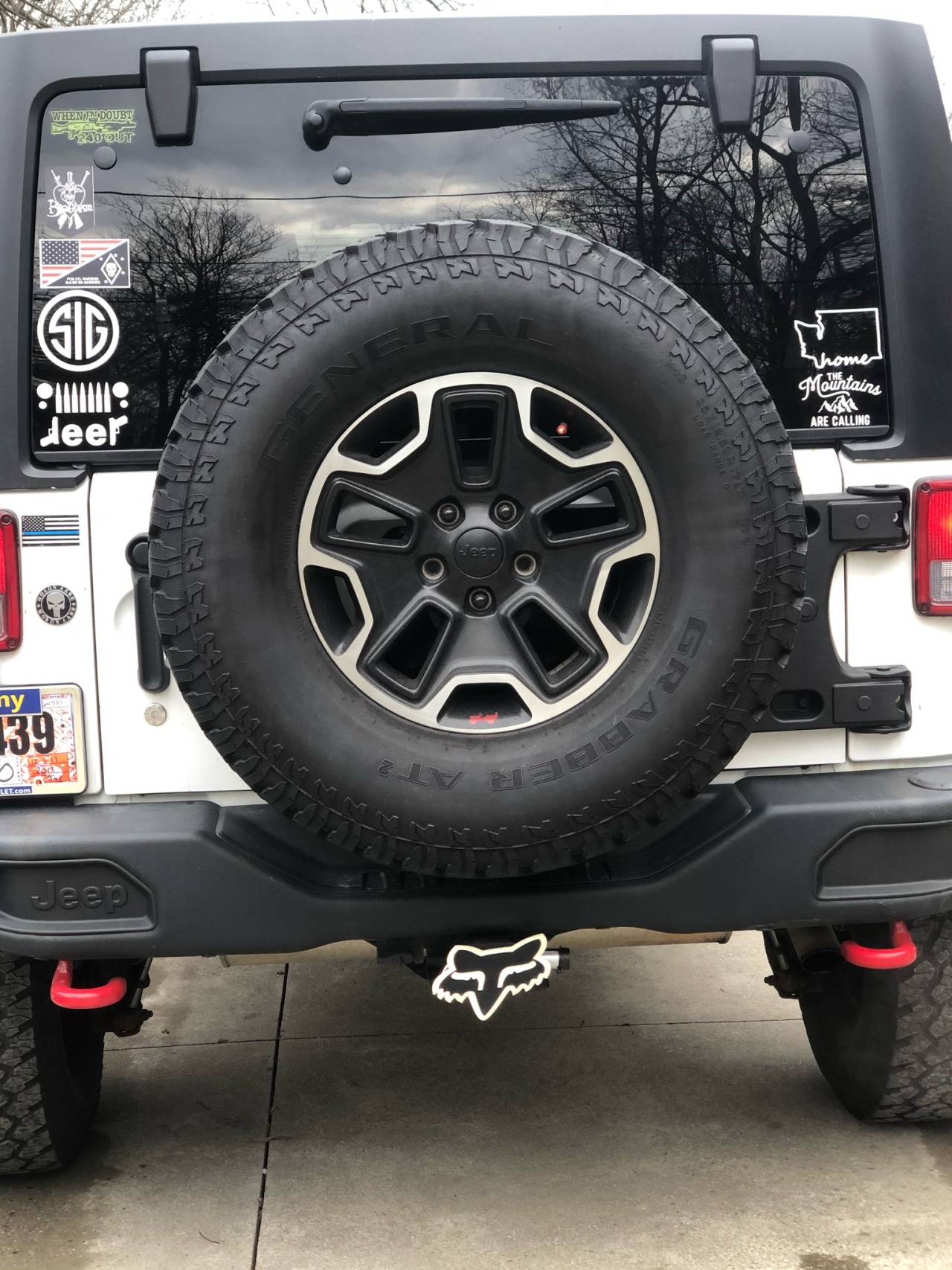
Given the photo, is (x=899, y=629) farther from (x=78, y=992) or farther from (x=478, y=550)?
(x=78, y=992)

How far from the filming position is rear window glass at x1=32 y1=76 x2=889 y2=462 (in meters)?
2.37

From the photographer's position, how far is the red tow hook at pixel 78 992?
7.99 ft

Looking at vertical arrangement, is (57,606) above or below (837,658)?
above

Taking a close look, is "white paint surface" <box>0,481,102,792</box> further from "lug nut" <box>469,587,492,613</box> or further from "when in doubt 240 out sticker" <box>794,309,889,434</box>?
"when in doubt 240 out sticker" <box>794,309,889,434</box>

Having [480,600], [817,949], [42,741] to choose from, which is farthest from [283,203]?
[817,949]

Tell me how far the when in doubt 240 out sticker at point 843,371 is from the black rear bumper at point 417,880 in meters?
0.70

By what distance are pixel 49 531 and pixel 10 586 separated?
120 millimetres

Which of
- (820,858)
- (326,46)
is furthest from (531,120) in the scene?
(820,858)

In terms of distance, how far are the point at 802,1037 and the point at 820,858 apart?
4.47 ft

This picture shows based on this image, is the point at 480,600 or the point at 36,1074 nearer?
the point at 480,600

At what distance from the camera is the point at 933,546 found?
2459 mm

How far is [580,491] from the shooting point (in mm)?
2137

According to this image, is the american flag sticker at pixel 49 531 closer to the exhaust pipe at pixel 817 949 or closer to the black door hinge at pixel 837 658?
the black door hinge at pixel 837 658

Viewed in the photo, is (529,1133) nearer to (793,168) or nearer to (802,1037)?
(802,1037)
